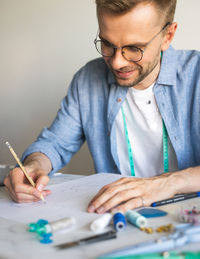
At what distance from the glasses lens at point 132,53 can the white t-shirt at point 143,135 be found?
0.26 metres

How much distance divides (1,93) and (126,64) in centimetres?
194

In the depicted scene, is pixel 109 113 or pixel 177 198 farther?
pixel 109 113

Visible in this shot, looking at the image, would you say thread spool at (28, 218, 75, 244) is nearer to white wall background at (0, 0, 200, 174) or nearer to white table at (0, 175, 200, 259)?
white table at (0, 175, 200, 259)

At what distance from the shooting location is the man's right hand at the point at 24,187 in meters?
1.06

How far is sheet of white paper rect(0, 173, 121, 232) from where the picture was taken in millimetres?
905

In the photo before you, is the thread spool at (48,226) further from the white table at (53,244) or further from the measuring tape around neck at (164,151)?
the measuring tape around neck at (164,151)

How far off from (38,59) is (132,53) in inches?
60.8

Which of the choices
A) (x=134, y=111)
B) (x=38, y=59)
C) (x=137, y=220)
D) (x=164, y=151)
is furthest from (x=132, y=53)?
(x=38, y=59)

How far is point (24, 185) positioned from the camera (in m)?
1.07

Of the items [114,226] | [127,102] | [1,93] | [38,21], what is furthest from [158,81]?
[1,93]

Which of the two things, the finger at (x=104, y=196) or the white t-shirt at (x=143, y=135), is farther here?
the white t-shirt at (x=143, y=135)

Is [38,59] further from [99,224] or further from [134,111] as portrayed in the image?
[99,224]

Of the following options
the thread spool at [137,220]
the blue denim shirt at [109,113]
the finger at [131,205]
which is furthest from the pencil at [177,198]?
the blue denim shirt at [109,113]

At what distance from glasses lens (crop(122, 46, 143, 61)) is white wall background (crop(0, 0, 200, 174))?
1.13 m
